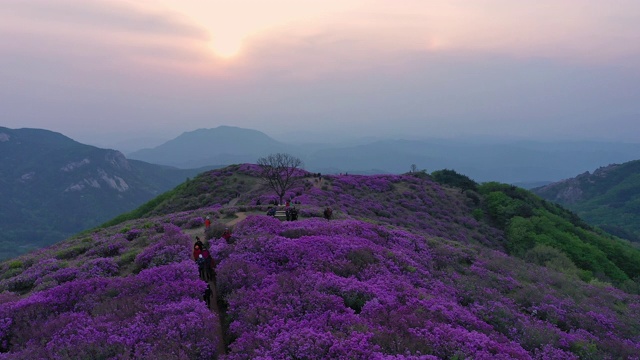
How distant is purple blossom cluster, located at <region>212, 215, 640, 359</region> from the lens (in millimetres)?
8891

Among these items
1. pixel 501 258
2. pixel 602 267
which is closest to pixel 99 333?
pixel 501 258

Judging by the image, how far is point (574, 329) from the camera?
13.8 m

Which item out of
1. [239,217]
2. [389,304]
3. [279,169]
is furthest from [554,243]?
[389,304]

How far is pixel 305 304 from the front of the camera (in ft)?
35.0

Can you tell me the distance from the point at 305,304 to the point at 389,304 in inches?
112

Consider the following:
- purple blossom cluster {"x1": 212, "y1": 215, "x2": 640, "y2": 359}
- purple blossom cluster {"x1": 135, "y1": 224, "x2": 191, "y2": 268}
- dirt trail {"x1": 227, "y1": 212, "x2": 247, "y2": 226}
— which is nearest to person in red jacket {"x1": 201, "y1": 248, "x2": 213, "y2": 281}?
purple blossom cluster {"x1": 212, "y1": 215, "x2": 640, "y2": 359}

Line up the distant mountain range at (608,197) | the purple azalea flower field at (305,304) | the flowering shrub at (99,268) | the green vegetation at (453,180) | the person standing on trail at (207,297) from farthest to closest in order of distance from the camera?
1. the distant mountain range at (608,197)
2. the green vegetation at (453,180)
3. the flowering shrub at (99,268)
4. the person standing on trail at (207,297)
5. the purple azalea flower field at (305,304)

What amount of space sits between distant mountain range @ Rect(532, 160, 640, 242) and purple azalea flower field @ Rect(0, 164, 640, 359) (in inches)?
4424

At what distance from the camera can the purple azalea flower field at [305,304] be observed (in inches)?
349

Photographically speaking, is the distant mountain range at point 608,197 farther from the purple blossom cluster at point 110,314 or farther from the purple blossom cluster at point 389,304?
the purple blossom cluster at point 110,314

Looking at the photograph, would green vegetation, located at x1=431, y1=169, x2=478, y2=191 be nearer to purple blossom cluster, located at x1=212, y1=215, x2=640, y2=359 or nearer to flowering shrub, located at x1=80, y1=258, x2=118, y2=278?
purple blossom cluster, located at x1=212, y1=215, x2=640, y2=359

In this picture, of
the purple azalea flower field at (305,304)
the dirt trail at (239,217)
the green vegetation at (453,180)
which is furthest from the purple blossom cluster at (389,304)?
the green vegetation at (453,180)

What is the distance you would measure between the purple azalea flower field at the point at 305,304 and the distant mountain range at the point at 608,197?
112371mm

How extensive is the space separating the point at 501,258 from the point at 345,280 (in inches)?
638
